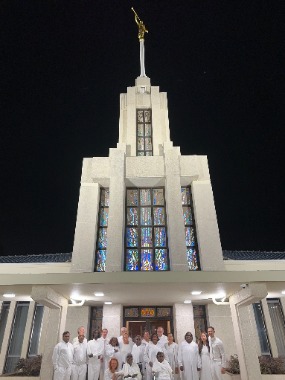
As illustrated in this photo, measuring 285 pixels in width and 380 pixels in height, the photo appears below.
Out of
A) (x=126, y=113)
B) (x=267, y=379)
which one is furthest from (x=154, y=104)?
(x=267, y=379)

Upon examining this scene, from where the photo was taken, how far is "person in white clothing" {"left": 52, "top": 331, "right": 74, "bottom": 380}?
8320 millimetres

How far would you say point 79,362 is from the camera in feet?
28.6

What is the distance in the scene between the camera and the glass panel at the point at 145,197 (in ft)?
46.0

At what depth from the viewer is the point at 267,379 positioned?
373 inches

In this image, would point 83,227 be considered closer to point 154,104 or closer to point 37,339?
point 37,339

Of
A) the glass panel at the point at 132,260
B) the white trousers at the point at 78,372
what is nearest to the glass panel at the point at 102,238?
the glass panel at the point at 132,260

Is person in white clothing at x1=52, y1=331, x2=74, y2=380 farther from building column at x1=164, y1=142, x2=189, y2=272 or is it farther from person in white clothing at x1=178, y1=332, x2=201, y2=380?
building column at x1=164, y1=142, x2=189, y2=272

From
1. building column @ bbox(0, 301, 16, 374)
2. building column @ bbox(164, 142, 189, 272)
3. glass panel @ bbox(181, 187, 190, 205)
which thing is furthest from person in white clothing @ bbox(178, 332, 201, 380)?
building column @ bbox(0, 301, 16, 374)

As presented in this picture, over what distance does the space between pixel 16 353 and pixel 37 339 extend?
941 mm

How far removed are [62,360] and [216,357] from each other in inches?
176

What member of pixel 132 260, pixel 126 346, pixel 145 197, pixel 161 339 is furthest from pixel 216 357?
pixel 145 197

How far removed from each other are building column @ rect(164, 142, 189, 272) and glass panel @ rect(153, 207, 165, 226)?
735 millimetres

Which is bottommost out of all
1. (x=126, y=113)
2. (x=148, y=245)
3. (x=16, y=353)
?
(x=16, y=353)

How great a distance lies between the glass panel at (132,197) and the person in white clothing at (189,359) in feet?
21.8
